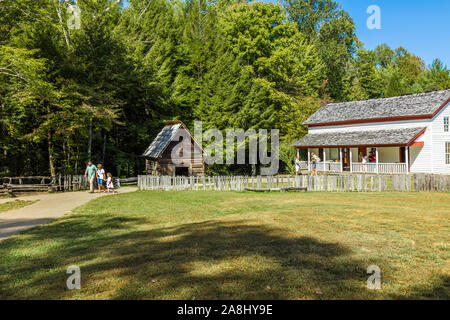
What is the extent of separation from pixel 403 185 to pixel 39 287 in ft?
69.0

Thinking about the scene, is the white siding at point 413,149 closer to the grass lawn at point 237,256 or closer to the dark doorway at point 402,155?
the dark doorway at point 402,155

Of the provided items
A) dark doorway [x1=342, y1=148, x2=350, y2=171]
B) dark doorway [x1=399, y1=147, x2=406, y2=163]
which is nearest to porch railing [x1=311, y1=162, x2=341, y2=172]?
dark doorway [x1=342, y1=148, x2=350, y2=171]

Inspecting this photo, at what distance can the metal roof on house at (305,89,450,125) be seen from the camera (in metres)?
32.8

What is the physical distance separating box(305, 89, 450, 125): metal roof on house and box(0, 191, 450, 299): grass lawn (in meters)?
24.8

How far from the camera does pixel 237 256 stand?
22.0 ft

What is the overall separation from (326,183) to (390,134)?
1547 centimetres

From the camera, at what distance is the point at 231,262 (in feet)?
20.7

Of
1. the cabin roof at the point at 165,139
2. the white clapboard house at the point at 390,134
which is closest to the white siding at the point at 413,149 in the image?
the white clapboard house at the point at 390,134

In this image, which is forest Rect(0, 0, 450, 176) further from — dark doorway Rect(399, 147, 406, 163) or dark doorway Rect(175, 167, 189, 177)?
dark doorway Rect(399, 147, 406, 163)

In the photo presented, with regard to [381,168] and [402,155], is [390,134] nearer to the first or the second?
[402,155]

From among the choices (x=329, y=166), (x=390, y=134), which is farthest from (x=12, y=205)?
(x=390, y=134)

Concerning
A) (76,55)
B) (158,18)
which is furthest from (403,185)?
(158,18)

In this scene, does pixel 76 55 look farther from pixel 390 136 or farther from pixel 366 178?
pixel 390 136

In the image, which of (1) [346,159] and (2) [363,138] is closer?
(2) [363,138]
